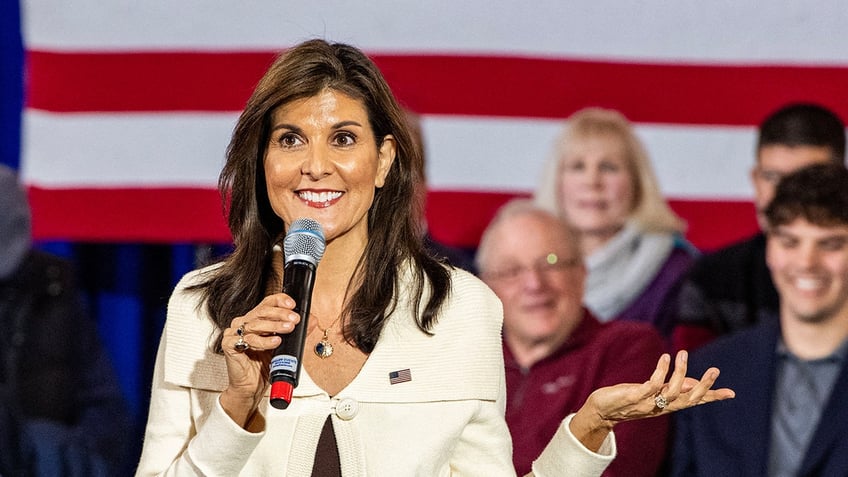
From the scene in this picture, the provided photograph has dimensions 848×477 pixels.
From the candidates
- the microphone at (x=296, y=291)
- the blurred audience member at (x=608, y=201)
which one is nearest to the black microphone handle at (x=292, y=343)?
the microphone at (x=296, y=291)

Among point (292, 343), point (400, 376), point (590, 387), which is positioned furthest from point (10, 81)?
point (292, 343)

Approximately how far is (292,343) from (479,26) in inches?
118

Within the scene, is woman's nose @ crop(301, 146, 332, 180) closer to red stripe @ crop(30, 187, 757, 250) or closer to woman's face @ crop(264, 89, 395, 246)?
woman's face @ crop(264, 89, 395, 246)

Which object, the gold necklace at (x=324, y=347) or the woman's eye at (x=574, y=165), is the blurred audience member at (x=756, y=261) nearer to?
the woman's eye at (x=574, y=165)

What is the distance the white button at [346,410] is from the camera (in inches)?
82.7

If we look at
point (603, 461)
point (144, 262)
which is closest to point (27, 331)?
point (144, 262)

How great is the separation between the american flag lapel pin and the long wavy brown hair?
0.06m

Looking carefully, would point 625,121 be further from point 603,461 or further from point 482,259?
point 603,461

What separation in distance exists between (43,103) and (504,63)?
5.11 ft

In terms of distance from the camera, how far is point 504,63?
463 cm

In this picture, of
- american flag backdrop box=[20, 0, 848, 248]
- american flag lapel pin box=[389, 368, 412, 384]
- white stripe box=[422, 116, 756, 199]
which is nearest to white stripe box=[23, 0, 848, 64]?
american flag backdrop box=[20, 0, 848, 248]

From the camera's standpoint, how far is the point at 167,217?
4.75m

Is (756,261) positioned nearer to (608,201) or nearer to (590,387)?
(608,201)

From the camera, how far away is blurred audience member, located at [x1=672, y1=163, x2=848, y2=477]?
11.2ft
